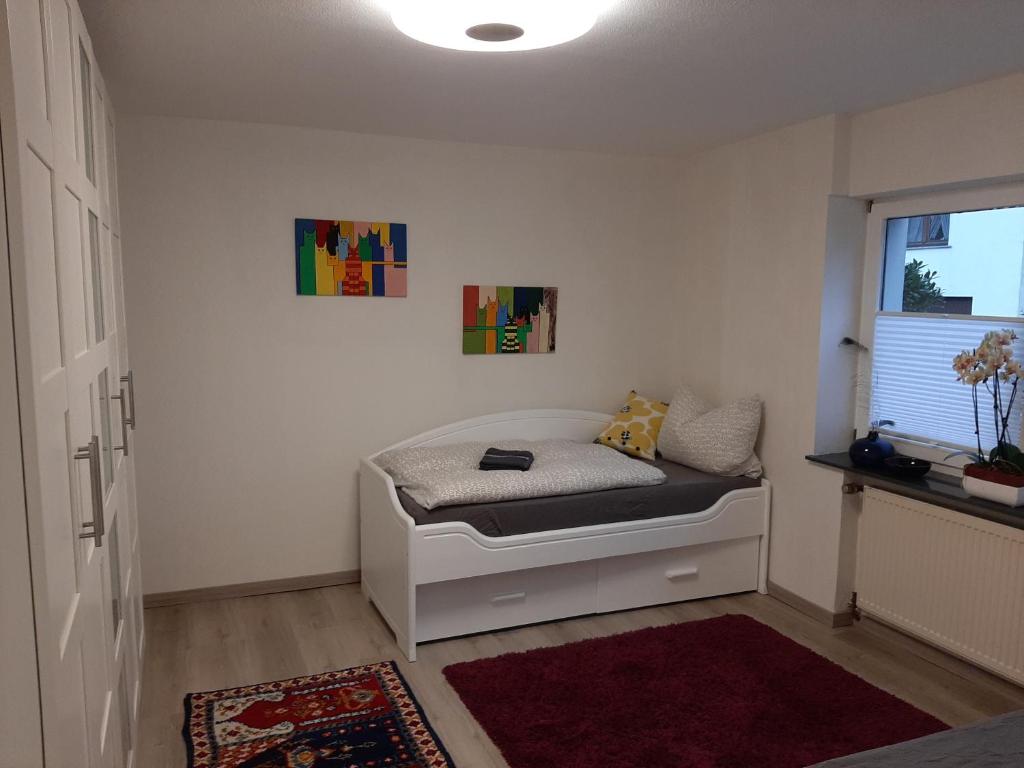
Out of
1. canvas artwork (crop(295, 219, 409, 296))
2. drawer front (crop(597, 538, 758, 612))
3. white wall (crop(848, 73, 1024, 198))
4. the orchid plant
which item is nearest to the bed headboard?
canvas artwork (crop(295, 219, 409, 296))

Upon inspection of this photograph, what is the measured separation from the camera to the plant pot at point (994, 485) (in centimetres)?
298

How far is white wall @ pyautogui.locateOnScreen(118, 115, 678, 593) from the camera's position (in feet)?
12.4

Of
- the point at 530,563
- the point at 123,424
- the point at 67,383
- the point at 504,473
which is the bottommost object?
the point at 530,563

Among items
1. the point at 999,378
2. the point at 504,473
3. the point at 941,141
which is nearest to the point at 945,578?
the point at 999,378

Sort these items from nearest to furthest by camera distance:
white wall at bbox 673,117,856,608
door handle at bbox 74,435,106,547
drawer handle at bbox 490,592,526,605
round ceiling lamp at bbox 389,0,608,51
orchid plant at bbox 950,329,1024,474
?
door handle at bbox 74,435,106,547, round ceiling lamp at bbox 389,0,608,51, orchid plant at bbox 950,329,1024,474, drawer handle at bbox 490,592,526,605, white wall at bbox 673,117,856,608

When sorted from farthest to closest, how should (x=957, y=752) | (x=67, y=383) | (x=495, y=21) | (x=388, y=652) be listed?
1. (x=388, y=652)
2. (x=495, y=21)
3. (x=957, y=752)
4. (x=67, y=383)

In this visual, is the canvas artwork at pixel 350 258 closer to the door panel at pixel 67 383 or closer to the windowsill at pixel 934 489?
the door panel at pixel 67 383

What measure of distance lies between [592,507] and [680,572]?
69 cm

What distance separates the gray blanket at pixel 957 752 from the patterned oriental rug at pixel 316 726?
4.88 feet

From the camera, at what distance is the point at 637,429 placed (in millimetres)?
4449

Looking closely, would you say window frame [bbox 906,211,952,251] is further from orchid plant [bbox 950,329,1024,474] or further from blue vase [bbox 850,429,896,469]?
→ blue vase [bbox 850,429,896,469]

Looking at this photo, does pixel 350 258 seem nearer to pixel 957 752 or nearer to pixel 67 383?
pixel 67 383

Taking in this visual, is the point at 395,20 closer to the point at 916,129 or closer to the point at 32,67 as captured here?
the point at 32,67

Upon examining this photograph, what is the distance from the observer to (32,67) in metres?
1.28
